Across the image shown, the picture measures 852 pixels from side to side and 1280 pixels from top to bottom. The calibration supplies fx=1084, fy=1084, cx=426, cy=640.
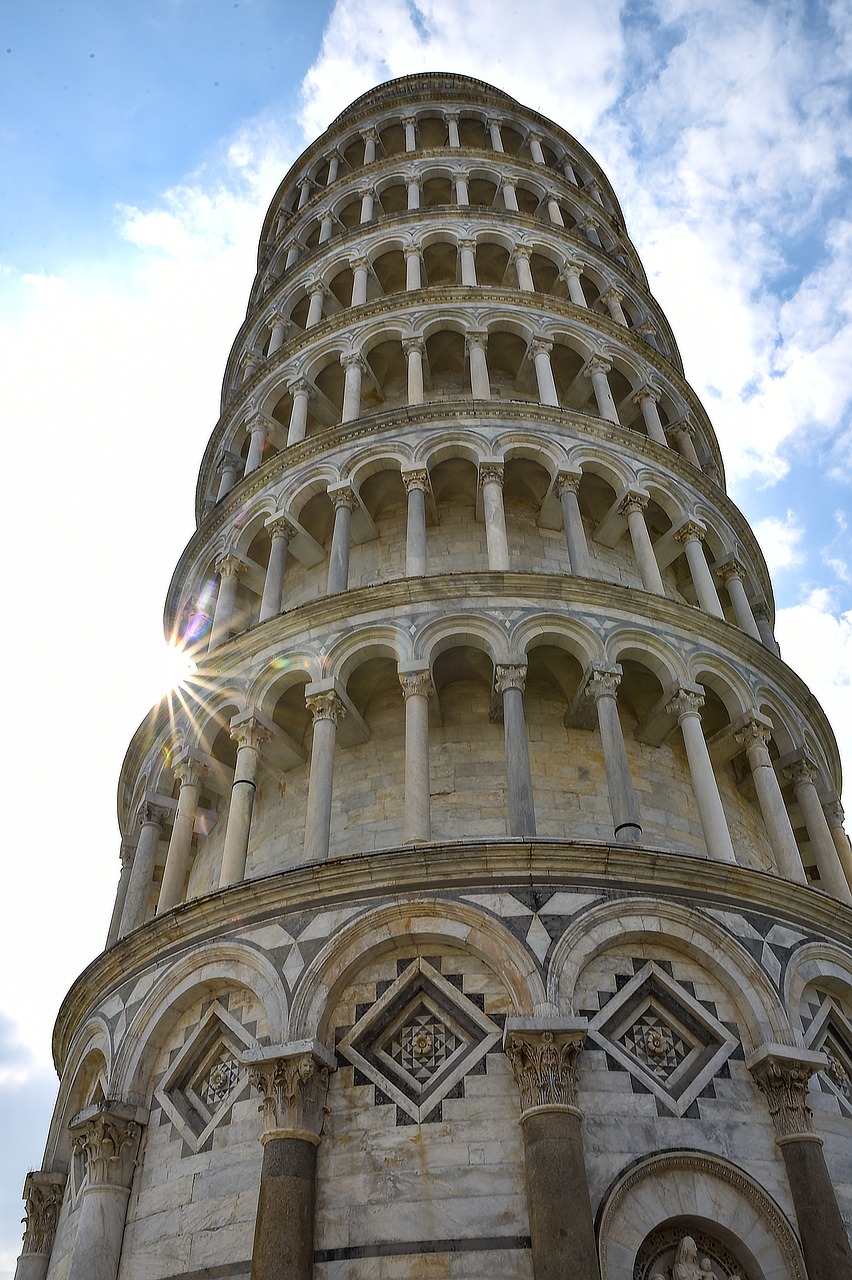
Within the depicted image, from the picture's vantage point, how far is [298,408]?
2014 cm

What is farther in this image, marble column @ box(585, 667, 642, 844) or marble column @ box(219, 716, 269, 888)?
marble column @ box(219, 716, 269, 888)

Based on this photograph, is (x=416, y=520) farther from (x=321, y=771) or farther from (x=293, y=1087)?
(x=293, y=1087)

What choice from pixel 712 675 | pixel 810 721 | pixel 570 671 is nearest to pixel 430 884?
pixel 570 671

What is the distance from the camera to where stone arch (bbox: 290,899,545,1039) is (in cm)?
1077

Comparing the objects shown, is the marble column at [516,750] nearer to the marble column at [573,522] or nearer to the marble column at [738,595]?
the marble column at [573,522]

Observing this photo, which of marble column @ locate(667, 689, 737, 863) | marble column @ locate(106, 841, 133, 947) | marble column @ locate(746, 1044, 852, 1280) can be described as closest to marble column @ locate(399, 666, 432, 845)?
marble column @ locate(667, 689, 737, 863)

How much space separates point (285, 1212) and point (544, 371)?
558 inches

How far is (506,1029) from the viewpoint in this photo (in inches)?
403

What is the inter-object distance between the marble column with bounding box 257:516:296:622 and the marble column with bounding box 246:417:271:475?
2.42m

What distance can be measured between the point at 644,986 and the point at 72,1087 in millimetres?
7182

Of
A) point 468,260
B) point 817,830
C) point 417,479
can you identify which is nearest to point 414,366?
point 417,479

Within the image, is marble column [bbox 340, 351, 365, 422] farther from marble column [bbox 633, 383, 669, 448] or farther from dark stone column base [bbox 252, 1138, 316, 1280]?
dark stone column base [bbox 252, 1138, 316, 1280]

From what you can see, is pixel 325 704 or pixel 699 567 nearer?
pixel 325 704

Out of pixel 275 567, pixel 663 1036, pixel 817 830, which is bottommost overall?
pixel 663 1036
